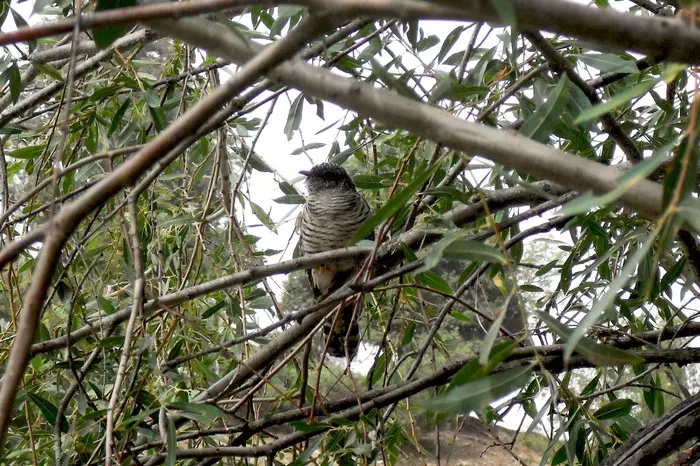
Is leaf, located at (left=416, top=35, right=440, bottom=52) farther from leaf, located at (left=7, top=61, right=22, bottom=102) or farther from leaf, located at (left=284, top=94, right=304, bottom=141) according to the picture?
leaf, located at (left=7, top=61, right=22, bottom=102)

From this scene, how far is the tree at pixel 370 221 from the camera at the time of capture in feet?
2.33

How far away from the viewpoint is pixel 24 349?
665 mm

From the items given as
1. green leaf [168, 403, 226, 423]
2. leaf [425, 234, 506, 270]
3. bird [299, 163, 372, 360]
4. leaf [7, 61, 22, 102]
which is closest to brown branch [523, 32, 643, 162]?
leaf [425, 234, 506, 270]

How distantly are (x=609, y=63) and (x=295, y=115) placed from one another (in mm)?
1018

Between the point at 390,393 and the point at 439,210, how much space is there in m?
0.56

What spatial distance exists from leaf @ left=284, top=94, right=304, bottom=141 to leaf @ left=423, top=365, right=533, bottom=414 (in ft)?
4.60

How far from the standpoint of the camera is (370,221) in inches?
38.1

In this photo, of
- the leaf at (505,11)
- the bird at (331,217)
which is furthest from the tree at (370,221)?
the bird at (331,217)

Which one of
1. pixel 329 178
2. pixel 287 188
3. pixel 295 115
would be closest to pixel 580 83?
pixel 295 115

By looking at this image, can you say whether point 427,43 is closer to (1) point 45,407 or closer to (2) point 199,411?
(2) point 199,411

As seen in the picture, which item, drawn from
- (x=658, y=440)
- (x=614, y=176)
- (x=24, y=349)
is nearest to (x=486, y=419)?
(x=658, y=440)

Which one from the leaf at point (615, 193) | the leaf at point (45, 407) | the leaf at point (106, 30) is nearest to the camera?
the leaf at point (615, 193)

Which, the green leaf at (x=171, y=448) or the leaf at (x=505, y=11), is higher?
the leaf at (x=505, y=11)

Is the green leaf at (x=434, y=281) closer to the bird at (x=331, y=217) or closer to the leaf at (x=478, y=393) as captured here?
the leaf at (x=478, y=393)
